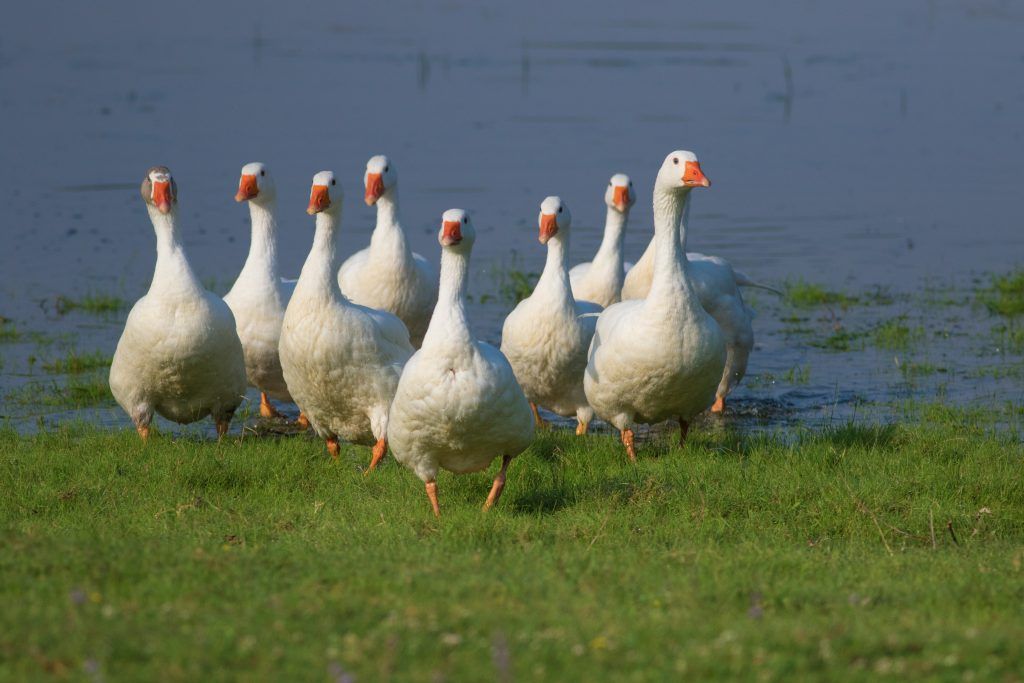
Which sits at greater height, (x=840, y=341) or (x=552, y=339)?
(x=552, y=339)

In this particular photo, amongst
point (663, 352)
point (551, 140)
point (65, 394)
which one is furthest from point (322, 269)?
point (551, 140)

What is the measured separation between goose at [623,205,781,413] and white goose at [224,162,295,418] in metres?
2.97

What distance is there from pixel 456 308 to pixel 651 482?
1666 mm

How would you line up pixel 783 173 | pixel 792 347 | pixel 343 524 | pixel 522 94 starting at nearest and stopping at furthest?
1. pixel 343 524
2. pixel 792 347
3. pixel 783 173
4. pixel 522 94

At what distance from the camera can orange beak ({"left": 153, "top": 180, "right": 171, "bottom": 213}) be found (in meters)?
10.2

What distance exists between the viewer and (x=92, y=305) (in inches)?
592

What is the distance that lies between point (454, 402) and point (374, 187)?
4106mm

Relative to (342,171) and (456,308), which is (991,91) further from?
(456,308)

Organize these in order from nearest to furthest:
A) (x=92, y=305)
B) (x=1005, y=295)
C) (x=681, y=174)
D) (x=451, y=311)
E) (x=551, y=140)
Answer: (x=451, y=311) → (x=681, y=174) → (x=92, y=305) → (x=1005, y=295) → (x=551, y=140)

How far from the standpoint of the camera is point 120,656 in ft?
16.8

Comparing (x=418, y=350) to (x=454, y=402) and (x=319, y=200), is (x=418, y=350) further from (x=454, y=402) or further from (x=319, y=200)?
(x=319, y=200)

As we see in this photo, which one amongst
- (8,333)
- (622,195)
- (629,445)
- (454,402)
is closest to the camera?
(454,402)

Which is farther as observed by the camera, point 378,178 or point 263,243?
point 378,178

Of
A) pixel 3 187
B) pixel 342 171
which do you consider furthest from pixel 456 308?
pixel 3 187
